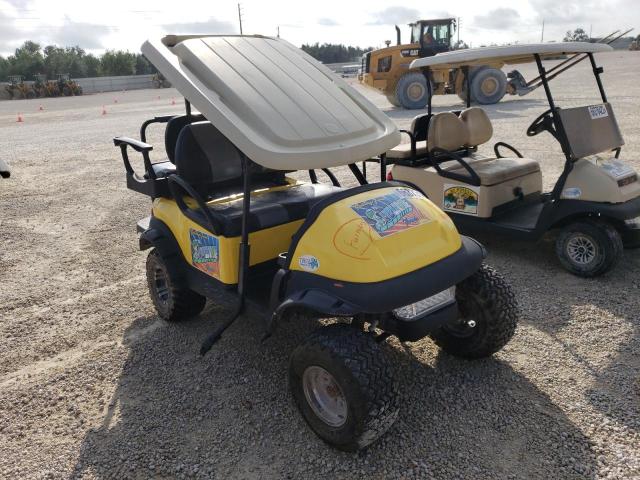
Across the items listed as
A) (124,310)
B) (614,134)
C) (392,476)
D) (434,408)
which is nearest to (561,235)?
(614,134)

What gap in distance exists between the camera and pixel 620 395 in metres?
2.78

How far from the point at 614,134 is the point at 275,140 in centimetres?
362

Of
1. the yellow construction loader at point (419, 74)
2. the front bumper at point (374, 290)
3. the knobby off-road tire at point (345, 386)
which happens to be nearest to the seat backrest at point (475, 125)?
the front bumper at point (374, 290)

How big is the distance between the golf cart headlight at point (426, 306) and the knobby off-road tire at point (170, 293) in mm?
1676

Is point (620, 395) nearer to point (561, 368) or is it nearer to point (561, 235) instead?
point (561, 368)

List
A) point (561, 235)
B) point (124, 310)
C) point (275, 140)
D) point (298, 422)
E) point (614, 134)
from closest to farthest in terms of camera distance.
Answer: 1. point (275, 140)
2. point (298, 422)
3. point (124, 310)
4. point (561, 235)
5. point (614, 134)

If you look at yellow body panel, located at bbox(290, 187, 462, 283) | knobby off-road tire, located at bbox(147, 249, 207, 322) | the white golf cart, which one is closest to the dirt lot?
Result: knobby off-road tire, located at bbox(147, 249, 207, 322)

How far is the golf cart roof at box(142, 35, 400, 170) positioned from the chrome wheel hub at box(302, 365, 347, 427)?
3.30 ft

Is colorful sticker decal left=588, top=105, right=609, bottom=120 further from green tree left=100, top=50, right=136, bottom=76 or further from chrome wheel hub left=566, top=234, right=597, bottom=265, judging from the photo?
green tree left=100, top=50, right=136, bottom=76

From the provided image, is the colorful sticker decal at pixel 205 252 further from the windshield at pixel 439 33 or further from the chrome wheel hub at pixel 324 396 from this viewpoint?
the windshield at pixel 439 33

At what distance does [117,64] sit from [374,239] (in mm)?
71340

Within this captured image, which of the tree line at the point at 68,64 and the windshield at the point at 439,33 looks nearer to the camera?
the windshield at the point at 439,33

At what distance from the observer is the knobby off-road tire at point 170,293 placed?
3.50m

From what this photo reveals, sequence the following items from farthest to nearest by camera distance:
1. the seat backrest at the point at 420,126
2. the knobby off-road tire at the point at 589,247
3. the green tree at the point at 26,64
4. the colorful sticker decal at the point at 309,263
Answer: the green tree at the point at 26,64 < the seat backrest at the point at 420,126 < the knobby off-road tire at the point at 589,247 < the colorful sticker decal at the point at 309,263
